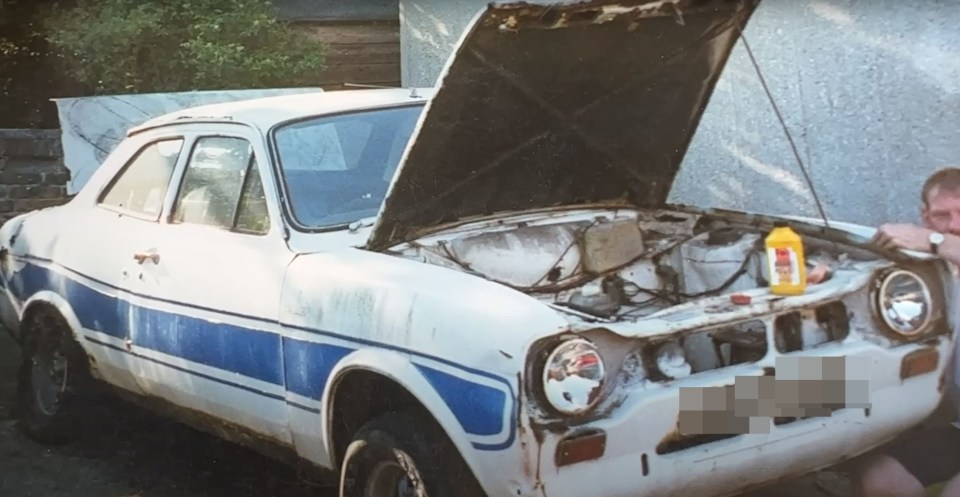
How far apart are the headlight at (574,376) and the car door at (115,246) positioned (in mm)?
2340

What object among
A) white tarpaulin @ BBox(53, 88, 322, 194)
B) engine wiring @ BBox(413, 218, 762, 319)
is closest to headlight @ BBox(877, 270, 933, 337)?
engine wiring @ BBox(413, 218, 762, 319)

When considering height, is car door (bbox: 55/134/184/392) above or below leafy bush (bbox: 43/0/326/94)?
below

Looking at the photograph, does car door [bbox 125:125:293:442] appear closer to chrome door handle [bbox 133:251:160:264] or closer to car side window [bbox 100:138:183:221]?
chrome door handle [bbox 133:251:160:264]

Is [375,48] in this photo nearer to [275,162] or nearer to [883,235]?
[275,162]

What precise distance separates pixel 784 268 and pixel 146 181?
9.43ft

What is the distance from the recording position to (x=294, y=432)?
4.15 m

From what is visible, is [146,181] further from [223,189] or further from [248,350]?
[248,350]

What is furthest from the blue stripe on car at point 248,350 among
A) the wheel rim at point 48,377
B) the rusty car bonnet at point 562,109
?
the rusty car bonnet at point 562,109

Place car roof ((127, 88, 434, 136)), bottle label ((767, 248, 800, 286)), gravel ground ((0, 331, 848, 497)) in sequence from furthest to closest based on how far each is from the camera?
gravel ground ((0, 331, 848, 497)) → car roof ((127, 88, 434, 136)) → bottle label ((767, 248, 800, 286))

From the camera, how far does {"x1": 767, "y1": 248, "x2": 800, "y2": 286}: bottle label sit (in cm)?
386

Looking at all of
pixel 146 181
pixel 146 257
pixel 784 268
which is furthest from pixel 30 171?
pixel 784 268

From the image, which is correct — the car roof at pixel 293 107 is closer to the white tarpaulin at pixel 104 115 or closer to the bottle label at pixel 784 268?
the bottle label at pixel 784 268

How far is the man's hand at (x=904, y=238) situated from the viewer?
13.3 ft

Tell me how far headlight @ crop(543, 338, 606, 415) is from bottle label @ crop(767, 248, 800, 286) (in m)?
0.85
